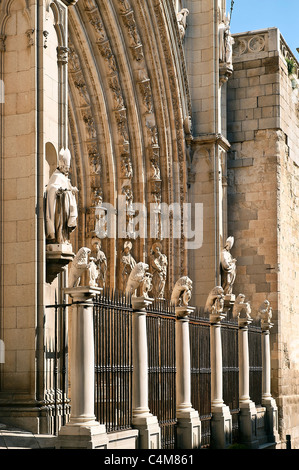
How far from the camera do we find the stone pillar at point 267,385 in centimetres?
2008

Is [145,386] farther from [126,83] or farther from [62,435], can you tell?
[126,83]

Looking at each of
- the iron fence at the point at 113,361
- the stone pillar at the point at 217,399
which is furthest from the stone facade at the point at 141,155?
the iron fence at the point at 113,361

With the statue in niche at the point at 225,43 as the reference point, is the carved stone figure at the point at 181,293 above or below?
below

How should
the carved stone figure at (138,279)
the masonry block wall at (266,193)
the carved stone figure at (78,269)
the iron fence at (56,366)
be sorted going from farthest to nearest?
1. the masonry block wall at (266,193)
2. the carved stone figure at (138,279)
3. the iron fence at (56,366)
4. the carved stone figure at (78,269)

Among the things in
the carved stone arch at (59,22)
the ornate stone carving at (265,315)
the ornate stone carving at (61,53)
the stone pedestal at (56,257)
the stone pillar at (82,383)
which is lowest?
the stone pillar at (82,383)

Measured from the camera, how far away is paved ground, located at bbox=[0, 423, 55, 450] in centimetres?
1013

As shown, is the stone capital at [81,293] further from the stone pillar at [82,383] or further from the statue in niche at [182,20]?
the statue in niche at [182,20]

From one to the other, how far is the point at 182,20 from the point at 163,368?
968 centimetres

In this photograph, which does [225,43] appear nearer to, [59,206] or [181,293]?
[181,293]

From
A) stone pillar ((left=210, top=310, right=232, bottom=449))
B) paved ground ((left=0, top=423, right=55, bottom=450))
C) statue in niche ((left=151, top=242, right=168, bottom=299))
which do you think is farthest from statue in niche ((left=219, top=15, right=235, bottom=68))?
paved ground ((left=0, top=423, right=55, bottom=450))

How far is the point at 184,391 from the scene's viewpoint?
46.4ft

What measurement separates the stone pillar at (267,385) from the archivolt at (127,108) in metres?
2.48

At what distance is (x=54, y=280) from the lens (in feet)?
38.8
